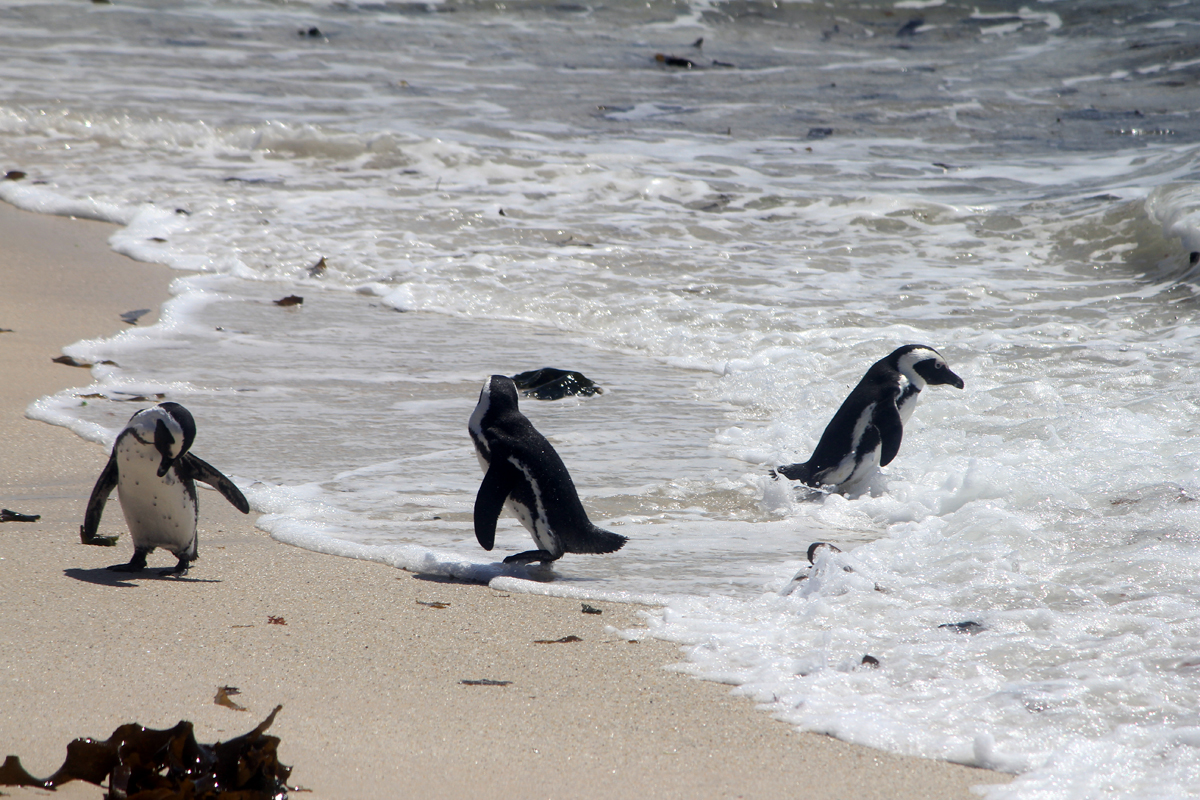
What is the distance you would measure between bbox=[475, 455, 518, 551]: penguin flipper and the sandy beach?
0.23m

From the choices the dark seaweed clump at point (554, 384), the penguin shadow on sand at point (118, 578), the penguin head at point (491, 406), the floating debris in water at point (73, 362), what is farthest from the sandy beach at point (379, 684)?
the dark seaweed clump at point (554, 384)

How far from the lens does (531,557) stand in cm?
354

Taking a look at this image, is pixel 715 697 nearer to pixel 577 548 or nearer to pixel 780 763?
pixel 780 763

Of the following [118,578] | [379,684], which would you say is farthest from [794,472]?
[118,578]

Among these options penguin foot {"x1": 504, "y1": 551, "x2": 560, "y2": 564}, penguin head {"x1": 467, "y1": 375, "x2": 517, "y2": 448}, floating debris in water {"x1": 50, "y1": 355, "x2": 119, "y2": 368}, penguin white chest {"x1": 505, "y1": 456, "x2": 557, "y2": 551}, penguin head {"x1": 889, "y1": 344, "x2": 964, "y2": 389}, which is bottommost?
penguin foot {"x1": 504, "y1": 551, "x2": 560, "y2": 564}

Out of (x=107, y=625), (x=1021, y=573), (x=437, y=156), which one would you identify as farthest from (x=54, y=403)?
(x=437, y=156)

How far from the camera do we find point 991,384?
5891mm

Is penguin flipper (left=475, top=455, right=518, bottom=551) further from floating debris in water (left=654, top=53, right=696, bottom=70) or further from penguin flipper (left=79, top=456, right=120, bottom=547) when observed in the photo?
floating debris in water (left=654, top=53, right=696, bottom=70)

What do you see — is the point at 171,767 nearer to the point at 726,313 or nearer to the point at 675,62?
the point at 726,313

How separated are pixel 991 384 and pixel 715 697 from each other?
3.86 m

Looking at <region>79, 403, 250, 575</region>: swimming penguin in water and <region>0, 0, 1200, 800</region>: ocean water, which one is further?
<region>79, 403, 250, 575</region>: swimming penguin in water

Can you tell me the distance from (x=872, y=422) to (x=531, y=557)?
1.83 meters

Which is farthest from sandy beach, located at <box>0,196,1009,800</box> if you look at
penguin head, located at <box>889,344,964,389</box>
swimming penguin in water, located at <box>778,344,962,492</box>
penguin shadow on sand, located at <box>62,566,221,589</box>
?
penguin head, located at <box>889,344,964,389</box>

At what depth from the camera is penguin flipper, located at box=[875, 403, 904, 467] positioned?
4.70m
